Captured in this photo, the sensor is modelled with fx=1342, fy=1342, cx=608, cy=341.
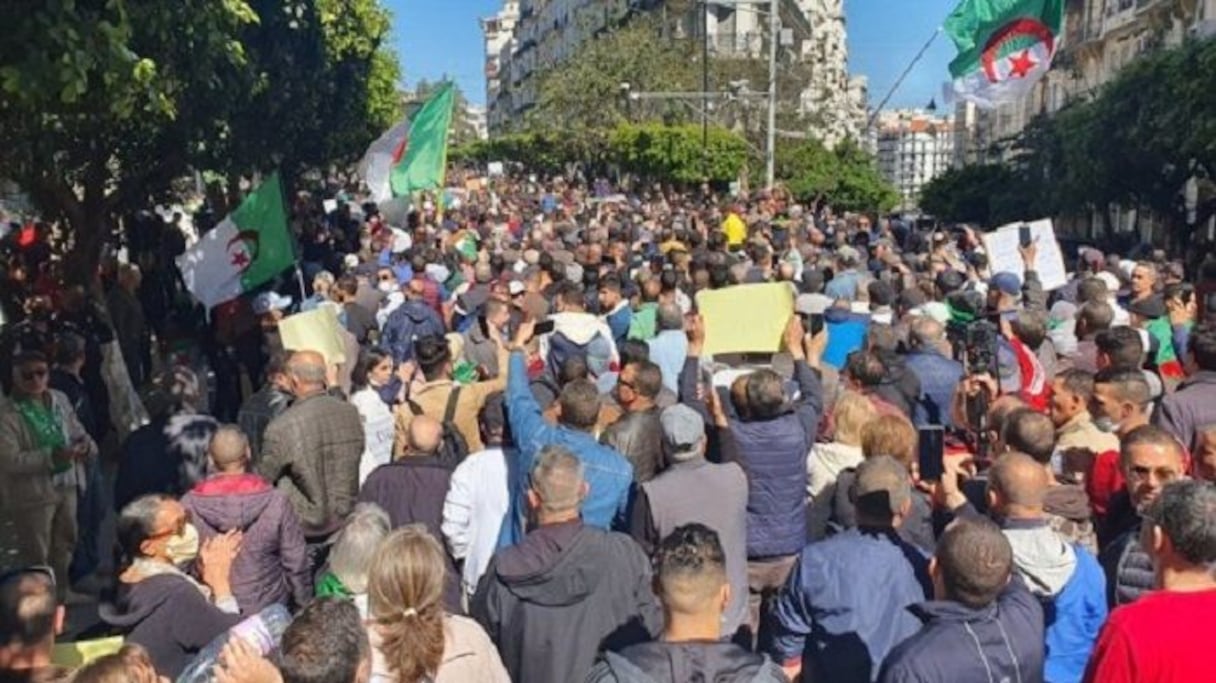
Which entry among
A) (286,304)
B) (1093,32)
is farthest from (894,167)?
(286,304)

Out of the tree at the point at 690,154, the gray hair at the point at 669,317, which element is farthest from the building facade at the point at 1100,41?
the gray hair at the point at 669,317

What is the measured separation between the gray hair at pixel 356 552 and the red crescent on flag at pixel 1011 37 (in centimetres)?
1202

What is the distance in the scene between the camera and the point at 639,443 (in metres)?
6.11

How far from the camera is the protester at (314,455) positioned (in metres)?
6.09

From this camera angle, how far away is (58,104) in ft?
26.8

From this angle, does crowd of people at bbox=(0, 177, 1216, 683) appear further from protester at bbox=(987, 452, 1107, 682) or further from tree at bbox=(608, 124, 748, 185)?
tree at bbox=(608, 124, 748, 185)

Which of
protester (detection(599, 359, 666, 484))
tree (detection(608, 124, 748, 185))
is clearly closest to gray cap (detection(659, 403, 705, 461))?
protester (detection(599, 359, 666, 484))

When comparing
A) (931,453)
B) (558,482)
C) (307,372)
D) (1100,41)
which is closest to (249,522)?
(307,372)

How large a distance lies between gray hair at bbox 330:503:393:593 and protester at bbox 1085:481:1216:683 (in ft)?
7.20

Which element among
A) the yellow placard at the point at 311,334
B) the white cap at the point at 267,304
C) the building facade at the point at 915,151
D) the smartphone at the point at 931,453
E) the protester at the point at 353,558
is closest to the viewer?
the protester at the point at 353,558

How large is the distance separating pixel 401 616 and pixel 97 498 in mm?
4945

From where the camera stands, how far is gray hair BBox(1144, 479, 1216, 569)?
138 inches

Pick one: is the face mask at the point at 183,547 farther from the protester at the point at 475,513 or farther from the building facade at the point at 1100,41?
the building facade at the point at 1100,41

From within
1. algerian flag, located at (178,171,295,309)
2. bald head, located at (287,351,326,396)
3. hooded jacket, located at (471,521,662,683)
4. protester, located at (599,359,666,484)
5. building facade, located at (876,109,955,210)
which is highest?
building facade, located at (876,109,955,210)
